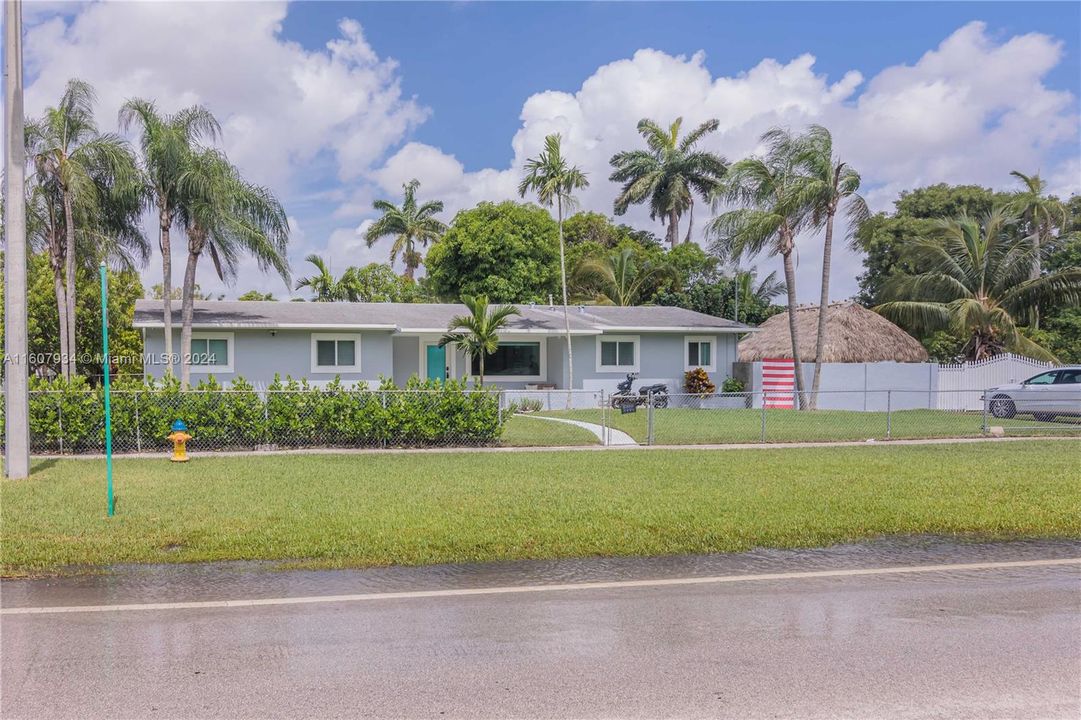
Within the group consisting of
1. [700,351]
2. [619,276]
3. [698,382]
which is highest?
[619,276]

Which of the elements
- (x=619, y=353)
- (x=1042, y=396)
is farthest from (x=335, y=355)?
(x=1042, y=396)

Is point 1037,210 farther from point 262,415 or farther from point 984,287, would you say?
point 262,415

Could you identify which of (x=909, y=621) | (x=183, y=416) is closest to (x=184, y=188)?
(x=183, y=416)

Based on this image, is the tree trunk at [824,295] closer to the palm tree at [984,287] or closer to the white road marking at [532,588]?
the palm tree at [984,287]

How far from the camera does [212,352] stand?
23922 millimetres

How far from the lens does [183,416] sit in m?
14.7

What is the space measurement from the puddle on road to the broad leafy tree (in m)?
28.4

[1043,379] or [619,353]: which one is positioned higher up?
[619,353]

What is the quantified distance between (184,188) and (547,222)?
19.8m

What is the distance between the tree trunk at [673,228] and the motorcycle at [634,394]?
72.4 ft

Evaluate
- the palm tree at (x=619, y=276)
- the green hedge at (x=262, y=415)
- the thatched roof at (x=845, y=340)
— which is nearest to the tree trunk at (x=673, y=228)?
the palm tree at (x=619, y=276)

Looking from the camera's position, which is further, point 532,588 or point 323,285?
point 323,285

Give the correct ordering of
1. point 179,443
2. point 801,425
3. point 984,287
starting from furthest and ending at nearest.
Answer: point 984,287 → point 801,425 → point 179,443

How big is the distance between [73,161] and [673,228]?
3431 centimetres
